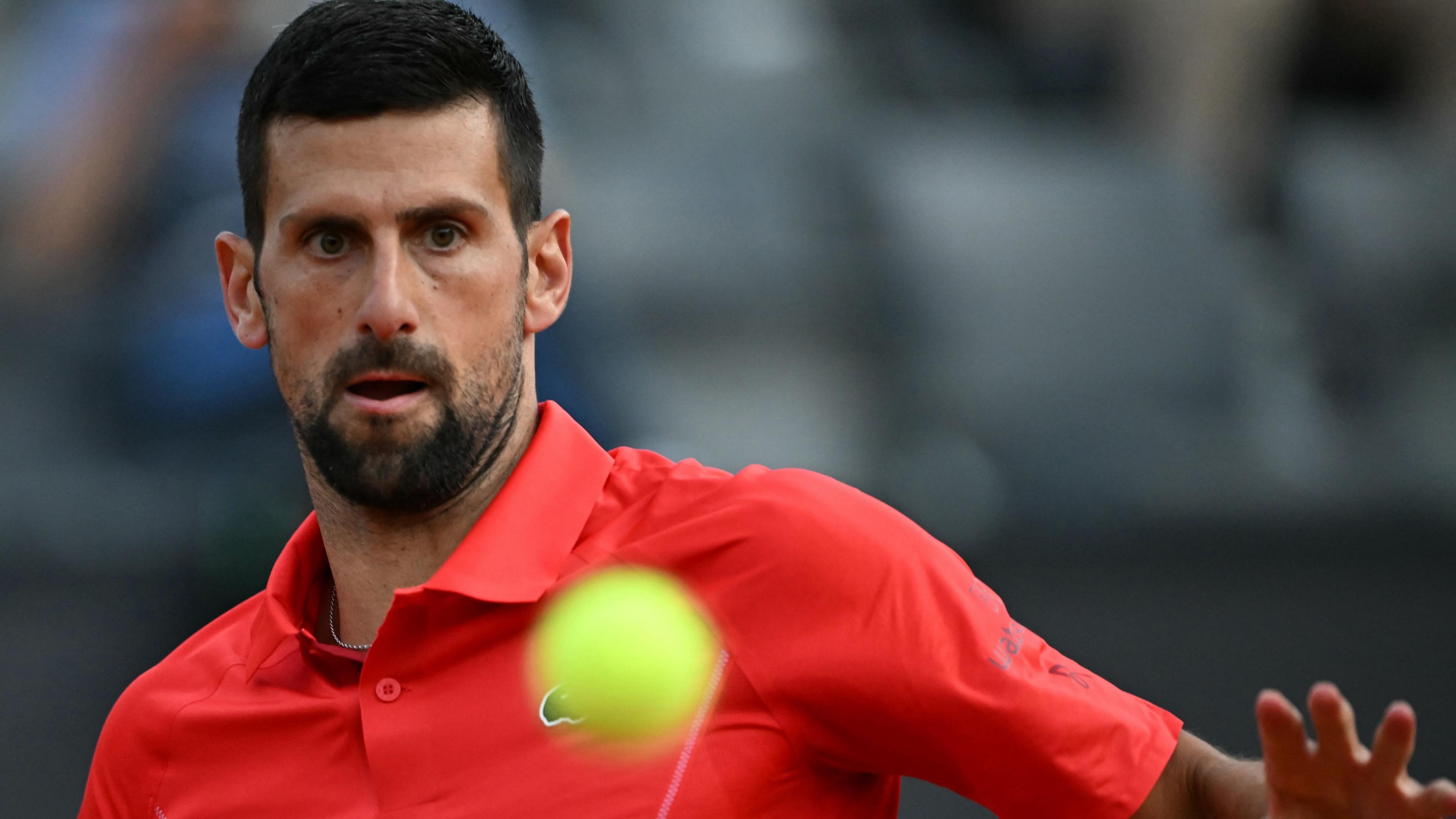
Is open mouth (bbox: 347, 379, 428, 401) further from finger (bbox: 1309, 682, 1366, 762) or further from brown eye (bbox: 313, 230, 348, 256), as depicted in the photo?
finger (bbox: 1309, 682, 1366, 762)

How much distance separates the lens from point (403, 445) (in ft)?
5.64

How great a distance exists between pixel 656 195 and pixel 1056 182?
1584mm

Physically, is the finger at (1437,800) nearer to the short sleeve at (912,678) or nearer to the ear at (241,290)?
the short sleeve at (912,678)

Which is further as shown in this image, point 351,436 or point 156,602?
point 156,602

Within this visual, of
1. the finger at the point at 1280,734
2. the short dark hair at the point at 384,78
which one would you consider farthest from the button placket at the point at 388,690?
the finger at the point at 1280,734

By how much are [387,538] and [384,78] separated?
0.57 metres

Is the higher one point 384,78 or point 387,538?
point 384,78

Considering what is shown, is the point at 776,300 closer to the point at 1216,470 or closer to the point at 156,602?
the point at 1216,470

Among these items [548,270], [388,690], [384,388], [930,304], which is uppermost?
[548,270]

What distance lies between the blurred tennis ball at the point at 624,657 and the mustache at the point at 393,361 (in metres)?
0.31

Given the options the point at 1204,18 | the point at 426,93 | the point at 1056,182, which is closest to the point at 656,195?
the point at 1056,182

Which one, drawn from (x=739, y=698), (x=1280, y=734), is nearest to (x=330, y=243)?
(x=739, y=698)

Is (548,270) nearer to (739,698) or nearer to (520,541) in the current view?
(520,541)

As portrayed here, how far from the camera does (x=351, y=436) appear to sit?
172cm
